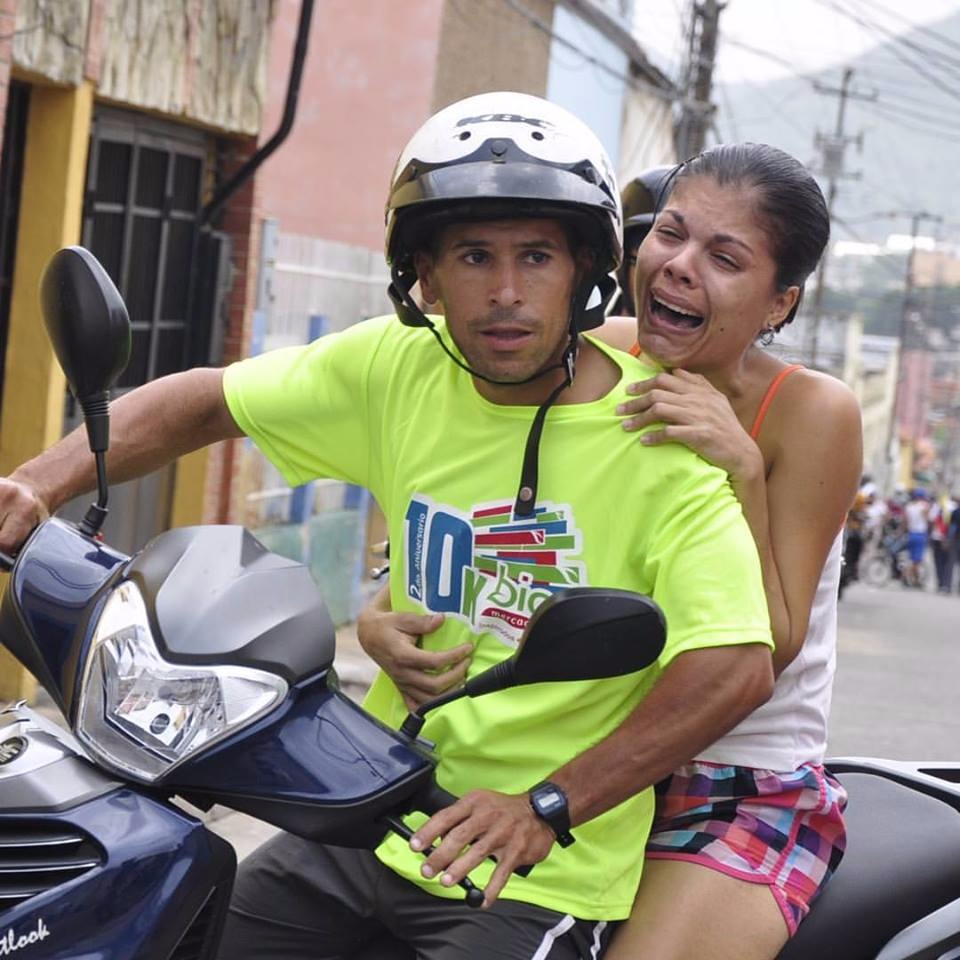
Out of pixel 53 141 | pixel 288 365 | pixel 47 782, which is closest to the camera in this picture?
pixel 47 782

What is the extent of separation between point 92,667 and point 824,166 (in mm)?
51988

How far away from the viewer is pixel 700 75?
2123 cm

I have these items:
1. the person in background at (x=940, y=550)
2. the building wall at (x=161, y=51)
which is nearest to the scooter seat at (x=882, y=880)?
the building wall at (x=161, y=51)

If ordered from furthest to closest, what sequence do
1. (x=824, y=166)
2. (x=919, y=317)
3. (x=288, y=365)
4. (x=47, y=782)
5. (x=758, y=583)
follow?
1. (x=919, y=317)
2. (x=824, y=166)
3. (x=288, y=365)
4. (x=758, y=583)
5. (x=47, y=782)

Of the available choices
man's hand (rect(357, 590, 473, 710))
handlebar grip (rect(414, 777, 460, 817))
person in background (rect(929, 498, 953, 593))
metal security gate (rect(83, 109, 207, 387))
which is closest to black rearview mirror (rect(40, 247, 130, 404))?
man's hand (rect(357, 590, 473, 710))

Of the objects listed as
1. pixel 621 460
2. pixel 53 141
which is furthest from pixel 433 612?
pixel 53 141

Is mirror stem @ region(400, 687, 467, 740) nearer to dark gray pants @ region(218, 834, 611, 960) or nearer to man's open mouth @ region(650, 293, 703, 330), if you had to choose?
dark gray pants @ region(218, 834, 611, 960)

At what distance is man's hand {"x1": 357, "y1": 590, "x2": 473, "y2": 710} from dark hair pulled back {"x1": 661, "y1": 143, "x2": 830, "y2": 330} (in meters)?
0.84

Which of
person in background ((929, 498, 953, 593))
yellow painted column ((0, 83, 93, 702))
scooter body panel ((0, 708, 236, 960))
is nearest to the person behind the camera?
scooter body panel ((0, 708, 236, 960))

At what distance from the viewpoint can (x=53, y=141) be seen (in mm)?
7562

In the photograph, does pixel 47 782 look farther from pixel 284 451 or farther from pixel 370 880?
pixel 284 451

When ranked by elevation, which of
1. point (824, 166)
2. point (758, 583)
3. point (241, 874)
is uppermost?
point (824, 166)

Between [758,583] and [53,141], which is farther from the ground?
[53,141]

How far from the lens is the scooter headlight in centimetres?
194
